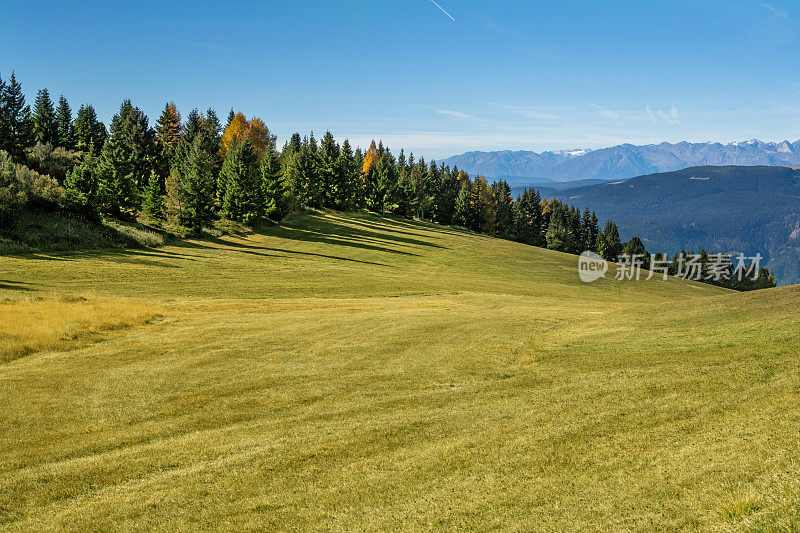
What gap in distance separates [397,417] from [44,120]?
113826mm

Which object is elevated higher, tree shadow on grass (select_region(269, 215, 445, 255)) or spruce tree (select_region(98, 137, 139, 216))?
spruce tree (select_region(98, 137, 139, 216))

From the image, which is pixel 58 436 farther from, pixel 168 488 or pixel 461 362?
pixel 461 362

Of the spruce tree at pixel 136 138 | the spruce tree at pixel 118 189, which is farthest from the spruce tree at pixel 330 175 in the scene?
the spruce tree at pixel 118 189

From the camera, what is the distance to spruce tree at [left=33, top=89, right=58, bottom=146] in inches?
3735

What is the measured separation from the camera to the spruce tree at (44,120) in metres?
94.9

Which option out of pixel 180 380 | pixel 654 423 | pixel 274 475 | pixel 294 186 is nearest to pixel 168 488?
pixel 274 475

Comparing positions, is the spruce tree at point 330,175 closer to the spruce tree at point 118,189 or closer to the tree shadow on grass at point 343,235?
the tree shadow on grass at point 343,235

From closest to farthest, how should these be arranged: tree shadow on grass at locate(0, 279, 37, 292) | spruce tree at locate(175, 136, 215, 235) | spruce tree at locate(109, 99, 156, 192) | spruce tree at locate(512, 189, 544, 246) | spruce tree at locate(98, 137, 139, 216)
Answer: tree shadow on grass at locate(0, 279, 37, 292)
spruce tree at locate(98, 137, 139, 216)
spruce tree at locate(175, 136, 215, 235)
spruce tree at locate(109, 99, 156, 192)
spruce tree at locate(512, 189, 544, 246)

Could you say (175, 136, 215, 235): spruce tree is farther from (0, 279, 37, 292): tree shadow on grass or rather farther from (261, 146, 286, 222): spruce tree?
(0, 279, 37, 292): tree shadow on grass

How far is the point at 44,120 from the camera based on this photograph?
9731 cm

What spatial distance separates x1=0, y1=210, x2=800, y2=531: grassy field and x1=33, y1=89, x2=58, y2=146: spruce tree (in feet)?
269

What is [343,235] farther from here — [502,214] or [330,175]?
[502,214]

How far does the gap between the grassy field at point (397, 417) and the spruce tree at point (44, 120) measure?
→ 3228 inches

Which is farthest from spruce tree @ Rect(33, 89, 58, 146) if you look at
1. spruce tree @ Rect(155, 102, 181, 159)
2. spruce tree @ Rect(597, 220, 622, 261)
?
spruce tree @ Rect(597, 220, 622, 261)
